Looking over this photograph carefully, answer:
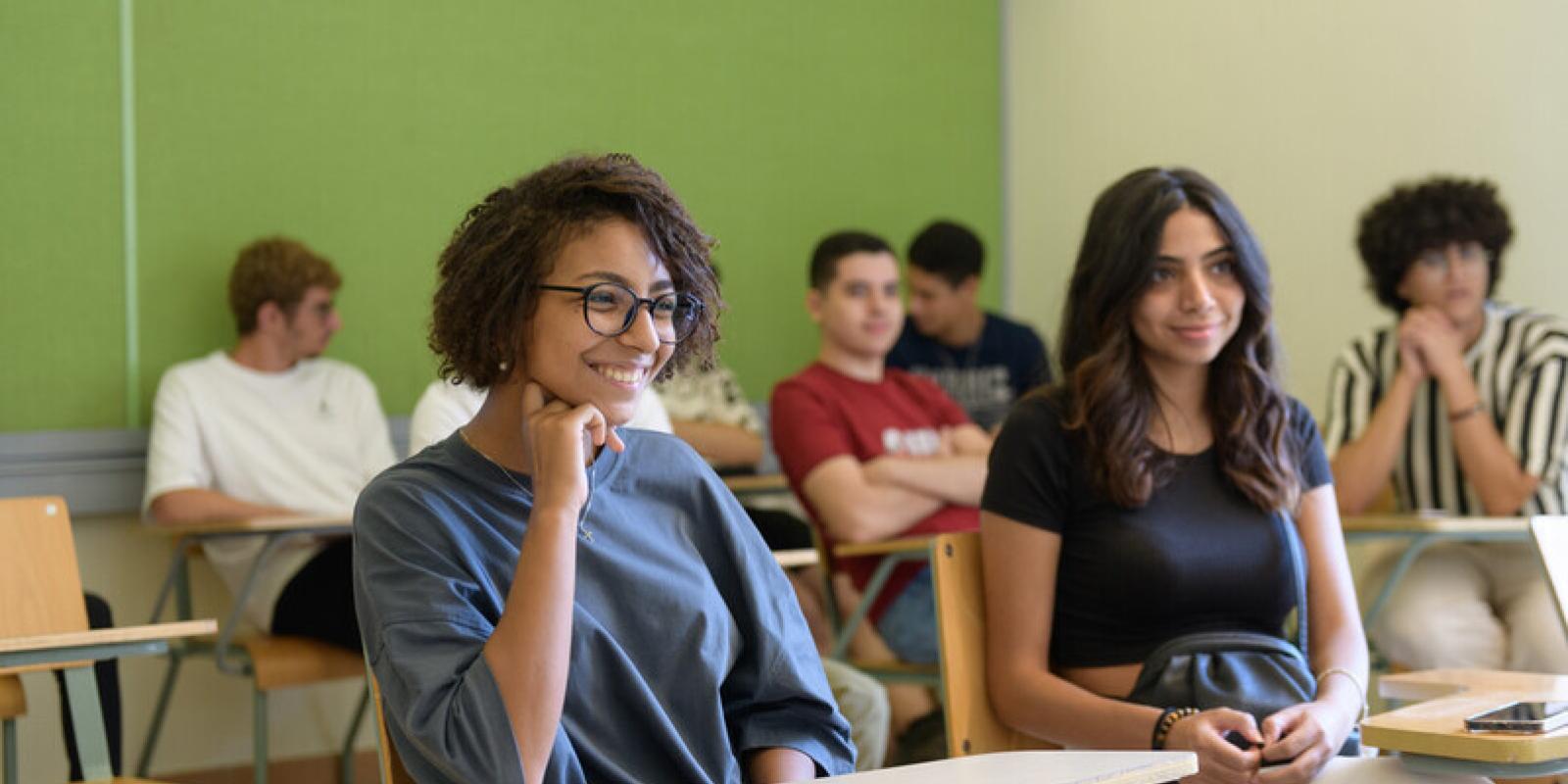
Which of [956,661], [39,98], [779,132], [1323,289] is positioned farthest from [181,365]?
[1323,289]

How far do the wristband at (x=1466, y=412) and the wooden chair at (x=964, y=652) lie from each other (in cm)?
185

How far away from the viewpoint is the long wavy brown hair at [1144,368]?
2.21 meters

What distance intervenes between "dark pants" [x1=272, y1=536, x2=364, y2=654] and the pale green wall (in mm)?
2270

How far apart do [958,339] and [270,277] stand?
1.92 meters

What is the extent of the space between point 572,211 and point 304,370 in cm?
267

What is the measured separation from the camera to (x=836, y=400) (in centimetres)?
392

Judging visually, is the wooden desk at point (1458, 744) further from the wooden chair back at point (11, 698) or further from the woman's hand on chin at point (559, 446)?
the wooden chair back at point (11, 698)

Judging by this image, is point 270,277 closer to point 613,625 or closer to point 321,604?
point 321,604

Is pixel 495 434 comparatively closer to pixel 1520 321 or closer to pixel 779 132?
pixel 1520 321

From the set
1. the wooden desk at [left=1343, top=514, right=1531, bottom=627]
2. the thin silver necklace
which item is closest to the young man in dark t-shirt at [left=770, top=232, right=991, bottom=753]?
the wooden desk at [left=1343, top=514, right=1531, bottom=627]

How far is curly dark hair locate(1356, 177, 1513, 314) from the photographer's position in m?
3.76

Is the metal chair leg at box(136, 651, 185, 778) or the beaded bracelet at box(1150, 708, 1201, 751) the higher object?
the beaded bracelet at box(1150, 708, 1201, 751)

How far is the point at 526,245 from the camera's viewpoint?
159cm

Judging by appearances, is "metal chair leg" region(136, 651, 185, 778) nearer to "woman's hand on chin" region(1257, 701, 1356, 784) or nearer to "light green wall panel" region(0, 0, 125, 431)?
"light green wall panel" region(0, 0, 125, 431)
